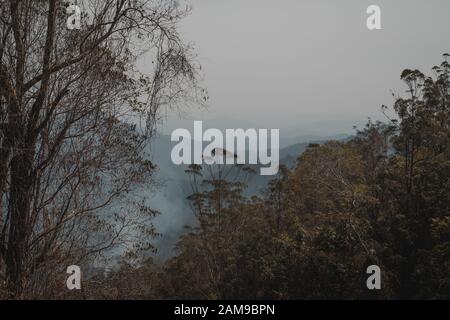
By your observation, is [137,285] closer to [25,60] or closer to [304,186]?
[25,60]

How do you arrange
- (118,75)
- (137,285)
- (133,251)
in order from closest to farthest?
(118,75), (133,251), (137,285)

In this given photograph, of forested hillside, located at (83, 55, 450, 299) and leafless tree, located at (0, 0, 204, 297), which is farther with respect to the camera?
forested hillside, located at (83, 55, 450, 299)

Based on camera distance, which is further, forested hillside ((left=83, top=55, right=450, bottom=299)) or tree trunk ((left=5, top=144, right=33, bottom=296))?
forested hillside ((left=83, top=55, right=450, bottom=299))

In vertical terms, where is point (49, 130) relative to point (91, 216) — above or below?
above

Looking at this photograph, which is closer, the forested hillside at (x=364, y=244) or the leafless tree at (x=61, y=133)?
the leafless tree at (x=61, y=133)

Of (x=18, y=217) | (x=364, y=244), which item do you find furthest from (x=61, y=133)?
(x=364, y=244)

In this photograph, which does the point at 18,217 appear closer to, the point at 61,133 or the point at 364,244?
the point at 61,133

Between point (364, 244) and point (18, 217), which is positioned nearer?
point (18, 217)

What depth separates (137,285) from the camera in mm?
7445

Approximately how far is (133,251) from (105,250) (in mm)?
576

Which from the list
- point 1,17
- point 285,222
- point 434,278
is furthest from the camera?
point 285,222

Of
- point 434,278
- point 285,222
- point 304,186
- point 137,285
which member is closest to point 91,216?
point 137,285

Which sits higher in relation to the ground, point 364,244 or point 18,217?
point 18,217

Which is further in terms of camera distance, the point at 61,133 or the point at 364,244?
the point at 364,244
